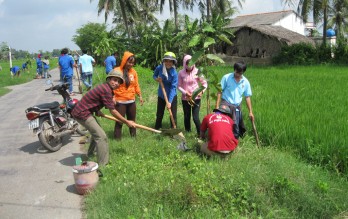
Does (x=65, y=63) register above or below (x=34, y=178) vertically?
above

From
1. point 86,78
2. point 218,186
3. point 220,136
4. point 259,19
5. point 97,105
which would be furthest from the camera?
point 259,19

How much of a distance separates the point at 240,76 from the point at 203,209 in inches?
98.4

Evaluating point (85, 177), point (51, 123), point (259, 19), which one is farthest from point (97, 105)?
point (259, 19)

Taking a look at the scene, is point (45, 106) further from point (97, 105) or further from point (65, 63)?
point (65, 63)

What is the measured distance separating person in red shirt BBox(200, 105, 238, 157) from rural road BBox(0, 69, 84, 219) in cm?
184

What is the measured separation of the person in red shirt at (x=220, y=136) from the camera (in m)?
4.52

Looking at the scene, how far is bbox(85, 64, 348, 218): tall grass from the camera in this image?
3.49 m

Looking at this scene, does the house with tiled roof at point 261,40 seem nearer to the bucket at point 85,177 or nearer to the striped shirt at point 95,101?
the striped shirt at point 95,101

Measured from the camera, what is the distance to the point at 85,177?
155 inches

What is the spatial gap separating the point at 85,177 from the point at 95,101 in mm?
1139

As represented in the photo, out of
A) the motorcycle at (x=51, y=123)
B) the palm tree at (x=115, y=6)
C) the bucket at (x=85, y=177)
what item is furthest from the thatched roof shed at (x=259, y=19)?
the bucket at (x=85, y=177)

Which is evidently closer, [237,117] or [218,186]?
[218,186]

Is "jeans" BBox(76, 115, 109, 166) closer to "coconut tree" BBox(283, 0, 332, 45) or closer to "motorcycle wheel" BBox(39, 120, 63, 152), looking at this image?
"motorcycle wheel" BBox(39, 120, 63, 152)

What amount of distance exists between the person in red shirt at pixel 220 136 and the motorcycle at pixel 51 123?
255 cm
